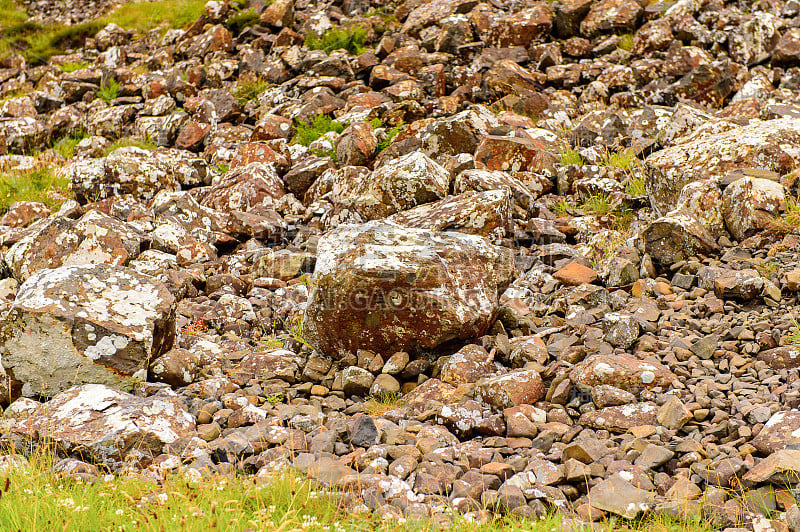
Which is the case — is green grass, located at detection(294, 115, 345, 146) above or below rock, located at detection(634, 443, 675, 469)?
above

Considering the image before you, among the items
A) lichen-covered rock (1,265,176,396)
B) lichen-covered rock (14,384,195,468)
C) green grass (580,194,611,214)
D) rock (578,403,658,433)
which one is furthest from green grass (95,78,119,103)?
rock (578,403,658,433)

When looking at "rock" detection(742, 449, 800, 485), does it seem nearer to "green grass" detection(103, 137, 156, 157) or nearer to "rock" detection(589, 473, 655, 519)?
"rock" detection(589, 473, 655, 519)

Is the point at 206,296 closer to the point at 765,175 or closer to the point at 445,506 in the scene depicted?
the point at 445,506

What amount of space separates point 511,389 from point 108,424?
2739mm

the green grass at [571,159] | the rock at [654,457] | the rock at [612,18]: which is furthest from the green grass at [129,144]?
the rock at [654,457]

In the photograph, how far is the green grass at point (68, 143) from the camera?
12188 millimetres

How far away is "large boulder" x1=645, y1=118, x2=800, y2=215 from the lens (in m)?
7.09

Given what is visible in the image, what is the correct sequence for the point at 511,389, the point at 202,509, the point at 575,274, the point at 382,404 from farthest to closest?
the point at 575,274
the point at 382,404
the point at 511,389
the point at 202,509

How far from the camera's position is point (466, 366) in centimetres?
496

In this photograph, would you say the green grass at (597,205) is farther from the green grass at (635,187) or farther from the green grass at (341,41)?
the green grass at (341,41)

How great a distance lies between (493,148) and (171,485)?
680cm

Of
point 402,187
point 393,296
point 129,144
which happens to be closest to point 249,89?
point 129,144

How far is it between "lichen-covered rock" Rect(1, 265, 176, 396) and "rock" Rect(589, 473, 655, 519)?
356 cm

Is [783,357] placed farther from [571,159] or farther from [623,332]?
[571,159]
